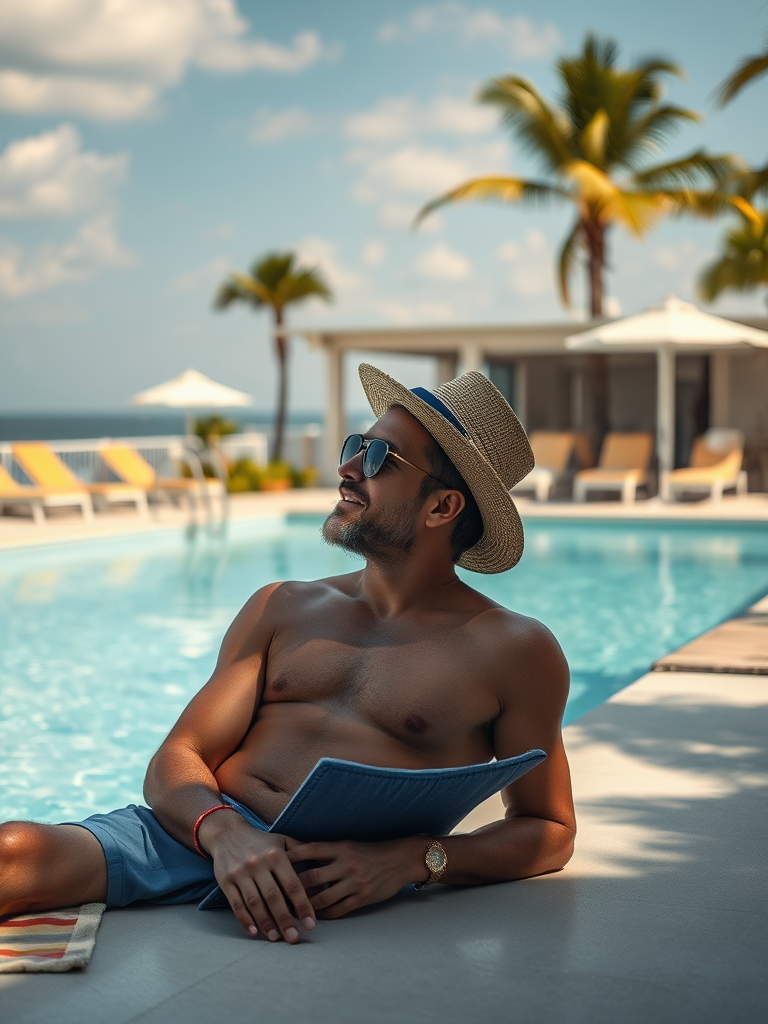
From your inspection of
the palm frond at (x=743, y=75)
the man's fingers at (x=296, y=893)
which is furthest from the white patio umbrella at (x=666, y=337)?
the man's fingers at (x=296, y=893)

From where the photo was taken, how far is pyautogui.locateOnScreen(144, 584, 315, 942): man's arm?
6.67ft

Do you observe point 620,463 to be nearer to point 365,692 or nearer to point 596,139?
point 596,139

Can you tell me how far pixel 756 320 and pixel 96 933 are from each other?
16.2 metres

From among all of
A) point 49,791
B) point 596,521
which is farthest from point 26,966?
point 596,521

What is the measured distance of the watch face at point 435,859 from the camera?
221 centimetres

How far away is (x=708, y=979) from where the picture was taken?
1.98 m

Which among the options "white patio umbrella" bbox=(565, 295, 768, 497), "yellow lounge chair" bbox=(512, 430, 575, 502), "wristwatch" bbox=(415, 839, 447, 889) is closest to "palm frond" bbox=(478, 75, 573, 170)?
"white patio umbrella" bbox=(565, 295, 768, 497)

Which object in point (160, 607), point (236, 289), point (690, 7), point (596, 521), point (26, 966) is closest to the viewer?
point (26, 966)

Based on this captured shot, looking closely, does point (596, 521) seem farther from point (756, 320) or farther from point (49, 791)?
point (49, 791)

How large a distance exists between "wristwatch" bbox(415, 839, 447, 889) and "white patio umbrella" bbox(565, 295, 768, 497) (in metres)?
13.1

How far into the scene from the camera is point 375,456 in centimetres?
231

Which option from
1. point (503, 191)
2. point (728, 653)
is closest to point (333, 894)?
point (728, 653)

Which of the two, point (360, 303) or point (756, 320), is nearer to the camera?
point (756, 320)

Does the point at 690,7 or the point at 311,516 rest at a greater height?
the point at 690,7
